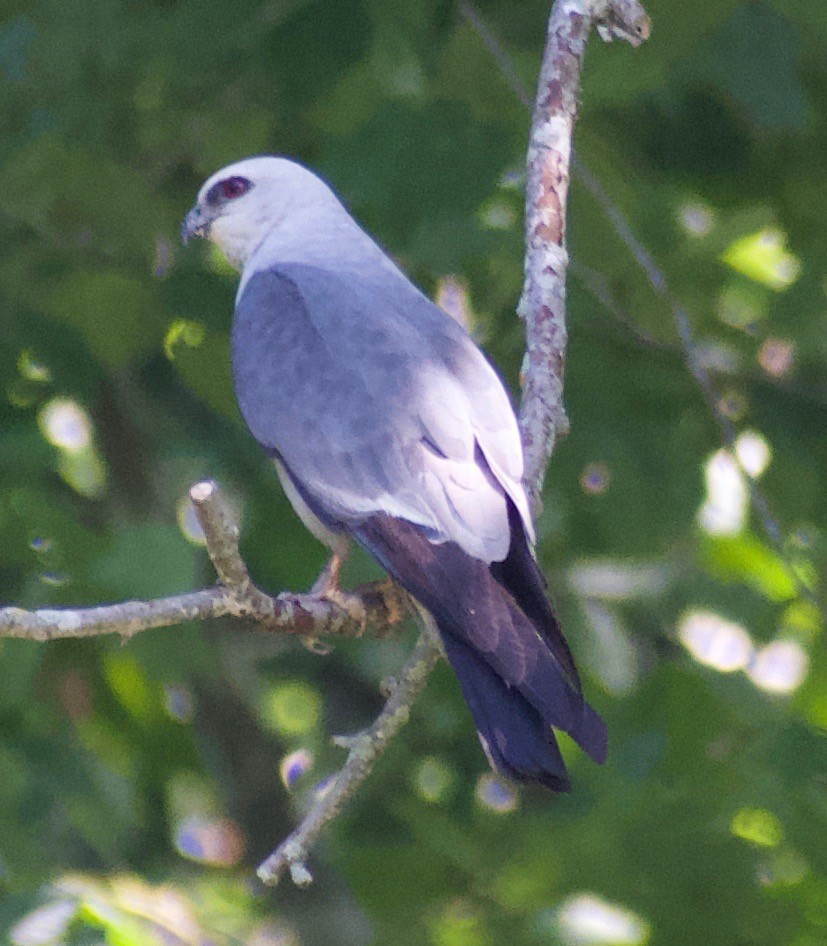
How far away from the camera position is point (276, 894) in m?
5.55

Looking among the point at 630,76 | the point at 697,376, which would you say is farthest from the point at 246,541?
the point at 630,76

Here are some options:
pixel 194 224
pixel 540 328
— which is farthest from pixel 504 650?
pixel 194 224

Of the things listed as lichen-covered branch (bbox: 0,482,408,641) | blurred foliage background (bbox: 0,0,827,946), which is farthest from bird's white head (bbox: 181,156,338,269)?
lichen-covered branch (bbox: 0,482,408,641)

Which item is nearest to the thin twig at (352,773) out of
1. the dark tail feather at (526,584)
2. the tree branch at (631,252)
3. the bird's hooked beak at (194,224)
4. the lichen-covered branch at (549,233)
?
the dark tail feather at (526,584)

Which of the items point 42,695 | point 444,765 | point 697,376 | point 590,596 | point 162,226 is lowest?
point 444,765

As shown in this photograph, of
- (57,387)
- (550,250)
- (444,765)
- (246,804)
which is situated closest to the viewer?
(550,250)

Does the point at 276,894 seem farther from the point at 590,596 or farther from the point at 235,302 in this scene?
the point at 235,302

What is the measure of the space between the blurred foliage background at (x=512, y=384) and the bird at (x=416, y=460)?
27cm

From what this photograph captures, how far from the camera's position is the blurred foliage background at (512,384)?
3562mm

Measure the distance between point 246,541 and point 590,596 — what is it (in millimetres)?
1248

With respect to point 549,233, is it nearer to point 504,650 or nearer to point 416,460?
point 416,460

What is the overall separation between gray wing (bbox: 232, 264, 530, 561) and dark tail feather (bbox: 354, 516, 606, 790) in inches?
3.0

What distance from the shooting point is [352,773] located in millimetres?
2529

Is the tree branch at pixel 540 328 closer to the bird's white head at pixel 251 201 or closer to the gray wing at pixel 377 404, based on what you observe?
the gray wing at pixel 377 404
